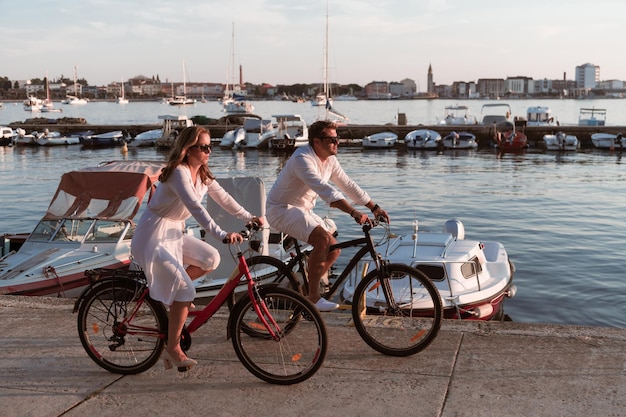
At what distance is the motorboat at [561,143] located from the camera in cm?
5926

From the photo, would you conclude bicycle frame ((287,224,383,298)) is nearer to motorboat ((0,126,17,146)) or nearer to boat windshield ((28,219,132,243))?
boat windshield ((28,219,132,243))

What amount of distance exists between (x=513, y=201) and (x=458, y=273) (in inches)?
872

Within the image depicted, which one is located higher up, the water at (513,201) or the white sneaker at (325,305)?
the white sneaker at (325,305)

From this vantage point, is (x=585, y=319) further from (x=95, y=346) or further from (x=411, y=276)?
(x=95, y=346)

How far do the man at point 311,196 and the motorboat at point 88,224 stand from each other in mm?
8385

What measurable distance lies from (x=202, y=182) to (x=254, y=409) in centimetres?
160

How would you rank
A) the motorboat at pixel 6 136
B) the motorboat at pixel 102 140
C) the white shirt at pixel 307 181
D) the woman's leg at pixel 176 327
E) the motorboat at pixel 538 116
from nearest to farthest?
the woman's leg at pixel 176 327 → the white shirt at pixel 307 181 → the motorboat at pixel 102 140 → the motorboat at pixel 6 136 → the motorboat at pixel 538 116

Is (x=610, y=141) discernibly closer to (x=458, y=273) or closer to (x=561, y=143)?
(x=561, y=143)

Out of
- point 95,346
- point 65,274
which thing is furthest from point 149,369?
point 65,274

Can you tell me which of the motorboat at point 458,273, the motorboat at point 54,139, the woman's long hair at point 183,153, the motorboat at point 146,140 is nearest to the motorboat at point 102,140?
the motorboat at point 54,139

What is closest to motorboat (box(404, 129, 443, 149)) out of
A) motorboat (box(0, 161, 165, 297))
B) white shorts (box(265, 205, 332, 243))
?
motorboat (box(0, 161, 165, 297))

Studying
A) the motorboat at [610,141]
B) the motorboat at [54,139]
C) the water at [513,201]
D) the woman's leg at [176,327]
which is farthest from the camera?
the motorboat at [54,139]

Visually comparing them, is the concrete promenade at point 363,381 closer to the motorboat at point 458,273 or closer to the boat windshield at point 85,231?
the motorboat at point 458,273

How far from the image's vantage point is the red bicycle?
16.9ft
